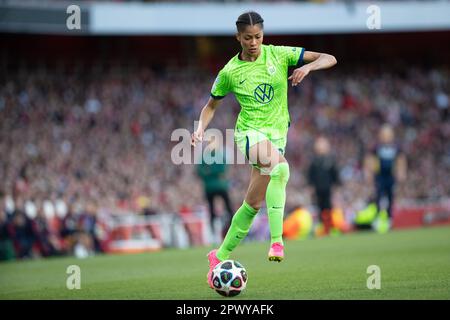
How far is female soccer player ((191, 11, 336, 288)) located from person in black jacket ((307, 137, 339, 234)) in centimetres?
1097

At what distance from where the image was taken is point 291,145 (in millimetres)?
27578

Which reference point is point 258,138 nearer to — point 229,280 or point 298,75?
point 298,75

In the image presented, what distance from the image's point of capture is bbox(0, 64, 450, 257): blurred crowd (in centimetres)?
2330

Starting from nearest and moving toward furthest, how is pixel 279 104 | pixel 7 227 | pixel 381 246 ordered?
1. pixel 279 104
2. pixel 381 246
3. pixel 7 227

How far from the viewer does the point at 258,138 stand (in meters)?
8.51

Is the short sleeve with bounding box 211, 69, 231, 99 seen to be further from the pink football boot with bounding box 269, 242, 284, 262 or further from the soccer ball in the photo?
the soccer ball

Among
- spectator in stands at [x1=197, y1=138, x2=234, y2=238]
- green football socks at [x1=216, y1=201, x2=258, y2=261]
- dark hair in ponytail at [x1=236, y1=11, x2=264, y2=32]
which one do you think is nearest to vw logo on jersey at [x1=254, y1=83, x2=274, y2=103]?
dark hair in ponytail at [x1=236, y1=11, x2=264, y2=32]

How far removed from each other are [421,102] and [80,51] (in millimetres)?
11727

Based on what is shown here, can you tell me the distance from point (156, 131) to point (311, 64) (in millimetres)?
19079

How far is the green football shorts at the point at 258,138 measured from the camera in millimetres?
8523

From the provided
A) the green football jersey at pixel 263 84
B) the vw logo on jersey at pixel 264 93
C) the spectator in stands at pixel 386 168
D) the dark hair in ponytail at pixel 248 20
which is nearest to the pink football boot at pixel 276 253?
the green football jersey at pixel 263 84
